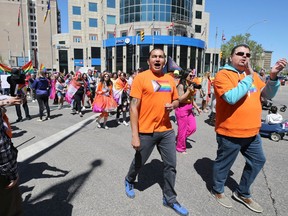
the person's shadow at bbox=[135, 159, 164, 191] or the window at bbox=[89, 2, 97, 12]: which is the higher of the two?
the window at bbox=[89, 2, 97, 12]

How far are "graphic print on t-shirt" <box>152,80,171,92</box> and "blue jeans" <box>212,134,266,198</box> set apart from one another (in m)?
0.91

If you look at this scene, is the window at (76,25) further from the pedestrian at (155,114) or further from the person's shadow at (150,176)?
the pedestrian at (155,114)

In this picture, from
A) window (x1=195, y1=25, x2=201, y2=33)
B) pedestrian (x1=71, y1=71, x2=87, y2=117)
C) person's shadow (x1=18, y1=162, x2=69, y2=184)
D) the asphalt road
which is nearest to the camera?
the asphalt road

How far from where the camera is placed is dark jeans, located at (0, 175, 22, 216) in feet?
6.14

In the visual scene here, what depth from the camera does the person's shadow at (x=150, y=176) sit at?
11.6 feet

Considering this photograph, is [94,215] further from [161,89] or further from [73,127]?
[73,127]

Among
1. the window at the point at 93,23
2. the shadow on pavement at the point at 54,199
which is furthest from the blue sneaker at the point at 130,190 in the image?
the window at the point at 93,23

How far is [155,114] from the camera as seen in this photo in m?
2.75

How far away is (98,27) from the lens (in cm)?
5612

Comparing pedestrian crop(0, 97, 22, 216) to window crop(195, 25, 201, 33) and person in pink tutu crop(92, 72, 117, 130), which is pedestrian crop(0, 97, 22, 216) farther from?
window crop(195, 25, 201, 33)

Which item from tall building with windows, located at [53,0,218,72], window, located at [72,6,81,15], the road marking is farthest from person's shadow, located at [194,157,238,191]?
window, located at [72,6,81,15]

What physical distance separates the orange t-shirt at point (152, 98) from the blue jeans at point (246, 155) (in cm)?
81

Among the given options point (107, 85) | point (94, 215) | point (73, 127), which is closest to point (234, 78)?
point (94, 215)

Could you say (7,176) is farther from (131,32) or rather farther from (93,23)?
(93,23)
